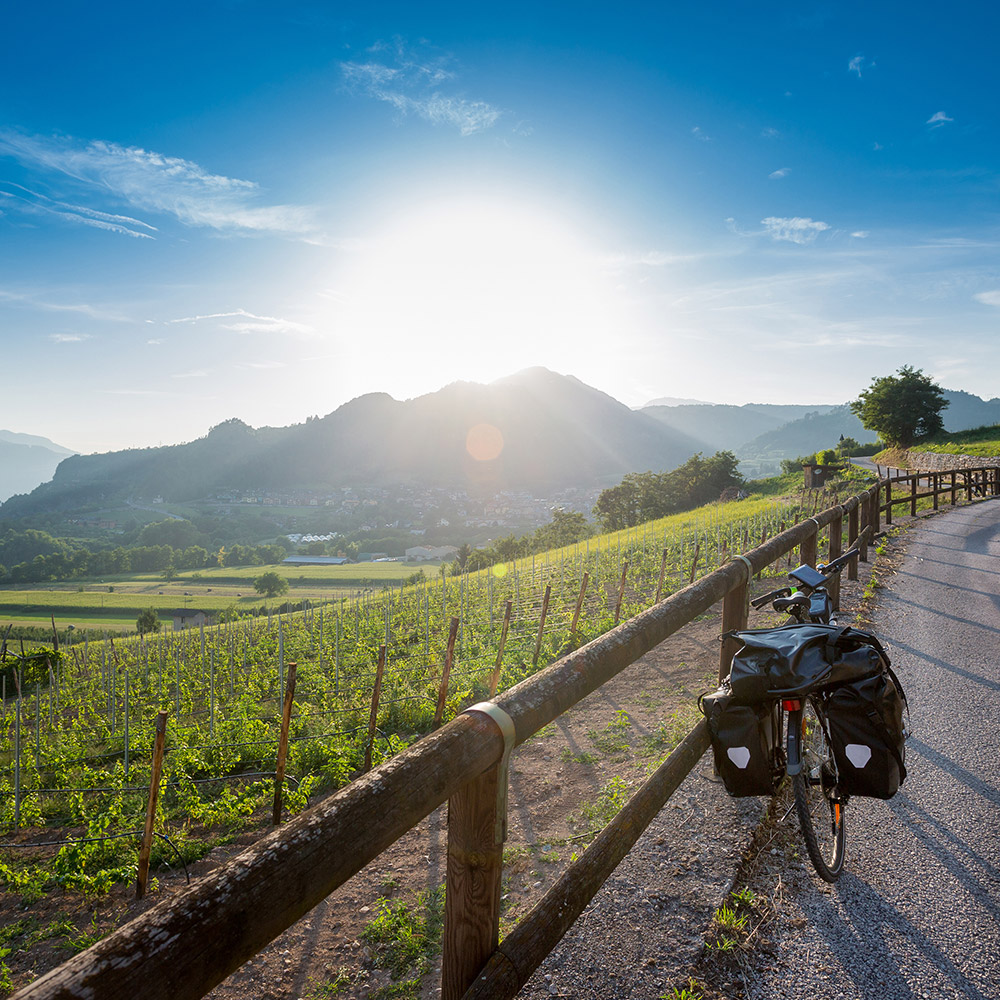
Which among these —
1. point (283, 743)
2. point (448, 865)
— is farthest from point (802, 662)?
point (283, 743)

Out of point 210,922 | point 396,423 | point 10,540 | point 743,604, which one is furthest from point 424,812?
point 396,423

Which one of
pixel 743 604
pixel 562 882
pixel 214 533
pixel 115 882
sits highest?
pixel 743 604

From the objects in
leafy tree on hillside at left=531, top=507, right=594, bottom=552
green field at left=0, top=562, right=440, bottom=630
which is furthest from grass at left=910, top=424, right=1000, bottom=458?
green field at left=0, top=562, right=440, bottom=630

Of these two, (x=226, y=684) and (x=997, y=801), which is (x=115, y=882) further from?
(x=226, y=684)

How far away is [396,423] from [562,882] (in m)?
191

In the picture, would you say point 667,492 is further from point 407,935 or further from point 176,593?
point 176,593

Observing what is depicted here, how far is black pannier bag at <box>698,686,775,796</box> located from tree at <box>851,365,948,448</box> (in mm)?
41724

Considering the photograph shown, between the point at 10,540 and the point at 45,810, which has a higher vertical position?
the point at 45,810

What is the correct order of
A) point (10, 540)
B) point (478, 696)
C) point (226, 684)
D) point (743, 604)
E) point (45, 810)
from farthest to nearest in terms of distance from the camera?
1. point (10, 540)
2. point (226, 684)
3. point (478, 696)
4. point (45, 810)
5. point (743, 604)

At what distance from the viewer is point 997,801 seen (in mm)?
2842

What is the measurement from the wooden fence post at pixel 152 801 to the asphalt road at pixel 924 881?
3.36 metres

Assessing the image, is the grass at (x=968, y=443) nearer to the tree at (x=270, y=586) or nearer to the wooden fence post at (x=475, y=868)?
the wooden fence post at (x=475, y=868)

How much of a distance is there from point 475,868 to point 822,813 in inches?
83.5

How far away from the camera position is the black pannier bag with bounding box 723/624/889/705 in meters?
2.04
